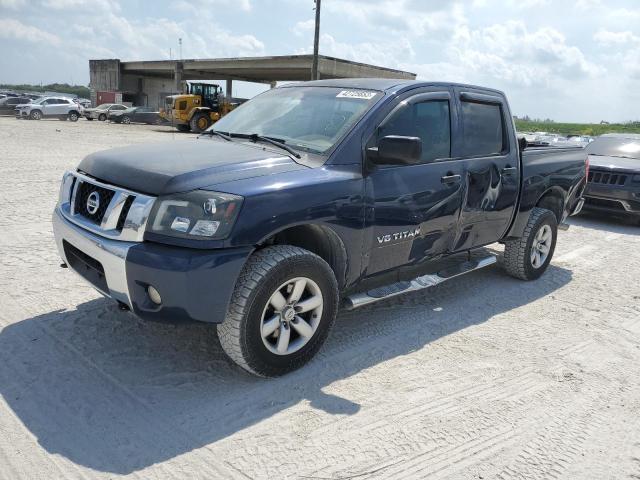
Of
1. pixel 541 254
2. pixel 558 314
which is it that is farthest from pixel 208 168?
pixel 541 254

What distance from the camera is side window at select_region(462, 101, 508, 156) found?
4648 millimetres

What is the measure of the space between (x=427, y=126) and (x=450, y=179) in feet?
1.51

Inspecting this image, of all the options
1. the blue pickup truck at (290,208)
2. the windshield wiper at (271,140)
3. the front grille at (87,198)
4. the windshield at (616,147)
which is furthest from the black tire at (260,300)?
the windshield at (616,147)

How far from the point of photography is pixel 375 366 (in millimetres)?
3660

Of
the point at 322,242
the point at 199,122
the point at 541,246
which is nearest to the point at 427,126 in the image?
the point at 322,242

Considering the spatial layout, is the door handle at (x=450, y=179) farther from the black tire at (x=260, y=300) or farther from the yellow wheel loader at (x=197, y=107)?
the yellow wheel loader at (x=197, y=107)

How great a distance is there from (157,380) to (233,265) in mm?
933

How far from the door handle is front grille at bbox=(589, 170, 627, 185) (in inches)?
249

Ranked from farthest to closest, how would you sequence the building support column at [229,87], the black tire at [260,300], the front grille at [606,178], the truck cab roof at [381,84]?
the building support column at [229,87] → the front grille at [606,178] → the truck cab roof at [381,84] → the black tire at [260,300]

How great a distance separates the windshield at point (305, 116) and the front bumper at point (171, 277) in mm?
1167

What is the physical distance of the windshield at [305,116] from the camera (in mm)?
3805

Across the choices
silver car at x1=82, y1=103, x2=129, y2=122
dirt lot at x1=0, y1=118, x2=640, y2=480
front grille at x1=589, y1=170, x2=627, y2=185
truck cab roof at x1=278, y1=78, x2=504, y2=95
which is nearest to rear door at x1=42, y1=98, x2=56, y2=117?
silver car at x1=82, y1=103, x2=129, y2=122

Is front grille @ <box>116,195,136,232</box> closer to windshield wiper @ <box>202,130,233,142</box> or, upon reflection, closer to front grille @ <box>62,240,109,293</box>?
front grille @ <box>62,240,109,293</box>

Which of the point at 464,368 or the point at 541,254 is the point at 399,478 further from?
the point at 541,254
